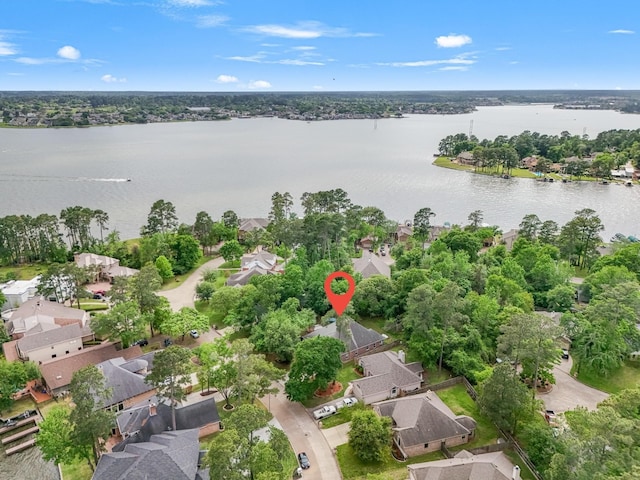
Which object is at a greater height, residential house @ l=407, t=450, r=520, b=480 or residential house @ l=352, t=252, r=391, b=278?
residential house @ l=352, t=252, r=391, b=278

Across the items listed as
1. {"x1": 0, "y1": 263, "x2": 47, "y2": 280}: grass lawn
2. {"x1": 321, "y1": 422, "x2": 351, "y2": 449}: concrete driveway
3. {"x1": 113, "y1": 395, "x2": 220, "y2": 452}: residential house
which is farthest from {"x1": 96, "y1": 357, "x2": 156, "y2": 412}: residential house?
{"x1": 0, "y1": 263, "x2": 47, "y2": 280}: grass lawn

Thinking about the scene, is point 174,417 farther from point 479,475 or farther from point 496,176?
point 496,176

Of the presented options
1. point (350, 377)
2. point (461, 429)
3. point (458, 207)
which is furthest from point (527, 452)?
point (458, 207)

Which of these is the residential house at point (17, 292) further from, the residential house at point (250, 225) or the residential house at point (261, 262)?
the residential house at point (250, 225)

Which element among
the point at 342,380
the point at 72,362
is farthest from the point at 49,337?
the point at 342,380

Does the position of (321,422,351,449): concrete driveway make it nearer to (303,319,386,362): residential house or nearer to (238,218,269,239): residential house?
(303,319,386,362): residential house

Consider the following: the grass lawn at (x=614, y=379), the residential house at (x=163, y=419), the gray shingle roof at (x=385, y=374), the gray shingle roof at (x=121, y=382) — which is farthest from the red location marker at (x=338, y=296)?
the grass lawn at (x=614, y=379)

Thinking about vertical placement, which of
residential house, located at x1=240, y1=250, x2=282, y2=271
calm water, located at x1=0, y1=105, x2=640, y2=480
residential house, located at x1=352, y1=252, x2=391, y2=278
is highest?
calm water, located at x1=0, y1=105, x2=640, y2=480
